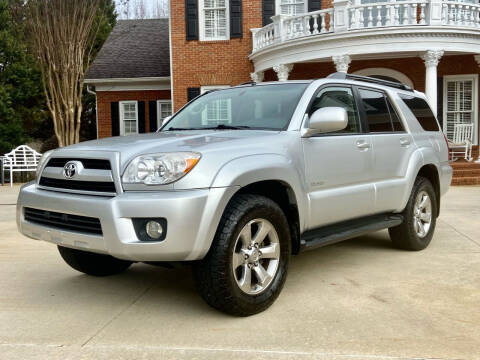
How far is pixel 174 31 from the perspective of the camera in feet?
58.2

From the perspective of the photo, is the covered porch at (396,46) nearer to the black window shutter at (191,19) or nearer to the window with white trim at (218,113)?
the black window shutter at (191,19)

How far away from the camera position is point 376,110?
5164 mm

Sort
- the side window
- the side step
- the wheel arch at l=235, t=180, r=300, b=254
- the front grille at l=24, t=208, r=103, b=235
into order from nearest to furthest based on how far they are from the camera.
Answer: the front grille at l=24, t=208, r=103, b=235, the wheel arch at l=235, t=180, r=300, b=254, the side step, the side window

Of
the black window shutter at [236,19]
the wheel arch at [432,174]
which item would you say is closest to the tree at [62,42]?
the black window shutter at [236,19]

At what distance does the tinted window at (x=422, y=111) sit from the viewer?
5.79m

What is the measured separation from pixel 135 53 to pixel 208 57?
469 centimetres

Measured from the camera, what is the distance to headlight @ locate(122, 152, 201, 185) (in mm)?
3291

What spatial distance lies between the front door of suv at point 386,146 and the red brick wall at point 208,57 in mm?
12550

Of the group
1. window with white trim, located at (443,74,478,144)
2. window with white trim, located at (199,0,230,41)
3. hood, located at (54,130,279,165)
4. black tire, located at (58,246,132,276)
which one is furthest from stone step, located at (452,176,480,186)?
black tire, located at (58,246,132,276)

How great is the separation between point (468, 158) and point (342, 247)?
11.4 m

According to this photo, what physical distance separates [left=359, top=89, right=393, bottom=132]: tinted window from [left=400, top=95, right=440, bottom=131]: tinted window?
0.51 m

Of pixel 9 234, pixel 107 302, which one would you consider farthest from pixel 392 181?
pixel 9 234

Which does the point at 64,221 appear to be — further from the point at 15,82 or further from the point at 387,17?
the point at 15,82

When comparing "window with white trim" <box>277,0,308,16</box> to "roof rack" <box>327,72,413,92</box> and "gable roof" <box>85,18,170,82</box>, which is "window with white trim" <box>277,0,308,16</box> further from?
"roof rack" <box>327,72,413,92</box>
